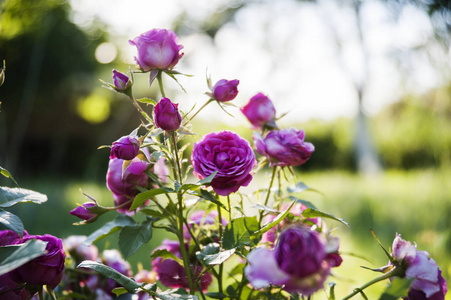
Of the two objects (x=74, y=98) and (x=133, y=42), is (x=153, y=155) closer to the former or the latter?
(x=133, y=42)

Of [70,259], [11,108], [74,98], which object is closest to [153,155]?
[70,259]

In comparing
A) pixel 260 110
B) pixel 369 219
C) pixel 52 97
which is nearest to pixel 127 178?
pixel 260 110

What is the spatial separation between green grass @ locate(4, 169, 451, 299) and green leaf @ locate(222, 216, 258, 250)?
0.28m

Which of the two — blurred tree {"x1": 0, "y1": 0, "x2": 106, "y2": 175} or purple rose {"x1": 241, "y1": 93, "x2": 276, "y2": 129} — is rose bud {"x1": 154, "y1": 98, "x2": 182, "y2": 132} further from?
blurred tree {"x1": 0, "y1": 0, "x2": 106, "y2": 175}

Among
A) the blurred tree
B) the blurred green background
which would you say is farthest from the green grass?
the blurred tree

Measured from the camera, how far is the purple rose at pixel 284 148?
1.34 feet

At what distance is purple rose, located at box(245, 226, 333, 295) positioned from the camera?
195 mm

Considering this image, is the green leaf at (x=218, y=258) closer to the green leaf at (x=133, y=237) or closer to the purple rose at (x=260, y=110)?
the green leaf at (x=133, y=237)

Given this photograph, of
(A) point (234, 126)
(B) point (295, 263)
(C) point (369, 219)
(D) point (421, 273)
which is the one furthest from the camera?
(A) point (234, 126)

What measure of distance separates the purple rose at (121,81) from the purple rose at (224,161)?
9cm

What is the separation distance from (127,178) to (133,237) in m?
0.06

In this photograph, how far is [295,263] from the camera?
0.20 metres

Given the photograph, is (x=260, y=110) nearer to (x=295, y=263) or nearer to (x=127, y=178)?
(x=127, y=178)

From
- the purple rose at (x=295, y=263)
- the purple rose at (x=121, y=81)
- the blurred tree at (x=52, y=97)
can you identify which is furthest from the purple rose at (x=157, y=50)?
the blurred tree at (x=52, y=97)
